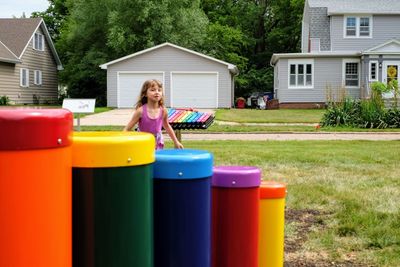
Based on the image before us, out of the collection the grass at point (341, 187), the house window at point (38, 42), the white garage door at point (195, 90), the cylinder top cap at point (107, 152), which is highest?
the house window at point (38, 42)

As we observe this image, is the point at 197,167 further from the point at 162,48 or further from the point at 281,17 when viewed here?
the point at 281,17

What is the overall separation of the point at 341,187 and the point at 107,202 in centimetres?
540

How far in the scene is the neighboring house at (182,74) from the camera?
33812mm

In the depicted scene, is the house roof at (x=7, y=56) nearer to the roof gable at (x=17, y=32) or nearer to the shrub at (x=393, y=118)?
the roof gable at (x=17, y=32)

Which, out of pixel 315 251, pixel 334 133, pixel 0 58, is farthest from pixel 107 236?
pixel 0 58

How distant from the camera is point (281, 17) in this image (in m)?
50.2

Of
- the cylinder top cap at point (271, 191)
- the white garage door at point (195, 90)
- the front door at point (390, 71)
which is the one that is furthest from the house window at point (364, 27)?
the cylinder top cap at point (271, 191)

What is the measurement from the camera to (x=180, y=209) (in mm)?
2311

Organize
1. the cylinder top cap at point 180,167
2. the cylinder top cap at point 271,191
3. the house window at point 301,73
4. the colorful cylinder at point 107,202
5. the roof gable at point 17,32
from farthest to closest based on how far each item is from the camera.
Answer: the roof gable at point 17,32, the house window at point 301,73, the cylinder top cap at point 271,191, the cylinder top cap at point 180,167, the colorful cylinder at point 107,202

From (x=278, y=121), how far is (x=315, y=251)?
56.2ft

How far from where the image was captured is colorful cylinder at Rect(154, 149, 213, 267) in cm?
231

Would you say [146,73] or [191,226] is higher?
[146,73]

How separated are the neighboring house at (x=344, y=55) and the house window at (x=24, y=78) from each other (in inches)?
654

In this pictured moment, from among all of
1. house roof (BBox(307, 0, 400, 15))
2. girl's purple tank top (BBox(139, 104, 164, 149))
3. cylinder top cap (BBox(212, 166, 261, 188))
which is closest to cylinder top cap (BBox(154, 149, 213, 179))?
cylinder top cap (BBox(212, 166, 261, 188))
